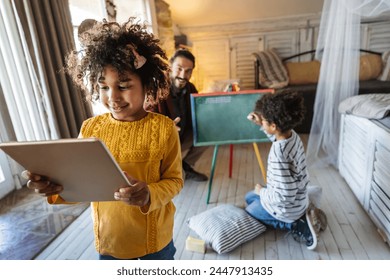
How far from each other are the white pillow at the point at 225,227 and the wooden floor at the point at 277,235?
0.12 feet

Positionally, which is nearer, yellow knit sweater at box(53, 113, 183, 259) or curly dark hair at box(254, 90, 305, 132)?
yellow knit sweater at box(53, 113, 183, 259)

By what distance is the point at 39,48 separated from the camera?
4.42ft

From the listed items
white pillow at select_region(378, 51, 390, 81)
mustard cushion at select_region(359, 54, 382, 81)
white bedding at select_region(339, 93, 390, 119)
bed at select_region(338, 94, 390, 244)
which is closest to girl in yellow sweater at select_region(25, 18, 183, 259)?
bed at select_region(338, 94, 390, 244)

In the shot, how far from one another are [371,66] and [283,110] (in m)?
2.32

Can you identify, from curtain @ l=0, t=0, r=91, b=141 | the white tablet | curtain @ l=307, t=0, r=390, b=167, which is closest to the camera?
the white tablet

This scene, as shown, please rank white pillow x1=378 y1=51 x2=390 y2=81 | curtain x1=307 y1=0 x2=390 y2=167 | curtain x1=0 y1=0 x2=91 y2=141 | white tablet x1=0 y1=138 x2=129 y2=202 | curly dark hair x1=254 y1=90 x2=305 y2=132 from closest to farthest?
white tablet x1=0 y1=138 x2=129 y2=202 < curly dark hair x1=254 y1=90 x2=305 y2=132 < curtain x1=0 y1=0 x2=91 y2=141 < curtain x1=307 y1=0 x2=390 y2=167 < white pillow x1=378 y1=51 x2=390 y2=81

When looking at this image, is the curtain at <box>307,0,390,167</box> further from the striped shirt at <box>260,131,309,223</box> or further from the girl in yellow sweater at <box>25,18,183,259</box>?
the girl in yellow sweater at <box>25,18,183,259</box>

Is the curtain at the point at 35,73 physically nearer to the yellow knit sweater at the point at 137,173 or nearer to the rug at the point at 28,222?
the rug at the point at 28,222

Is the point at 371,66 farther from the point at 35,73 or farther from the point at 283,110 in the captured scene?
the point at 35,73

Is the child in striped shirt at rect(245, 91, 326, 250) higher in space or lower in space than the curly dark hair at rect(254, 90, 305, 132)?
lower

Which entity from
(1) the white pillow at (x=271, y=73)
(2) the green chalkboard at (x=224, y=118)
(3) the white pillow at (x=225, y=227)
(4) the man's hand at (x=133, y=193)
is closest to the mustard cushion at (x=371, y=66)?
(1) the white pillow at (x=271, y=73)

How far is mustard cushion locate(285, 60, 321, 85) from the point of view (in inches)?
123

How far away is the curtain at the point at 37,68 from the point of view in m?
1.30

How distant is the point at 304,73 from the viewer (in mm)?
3146
